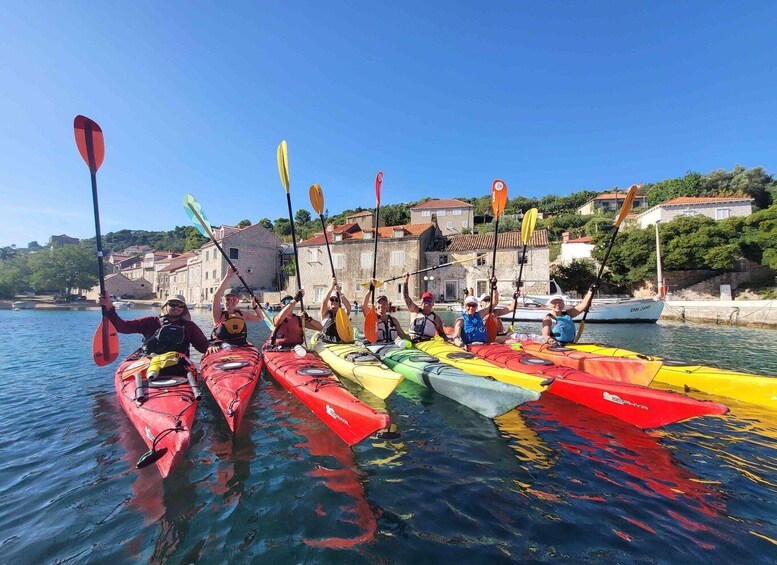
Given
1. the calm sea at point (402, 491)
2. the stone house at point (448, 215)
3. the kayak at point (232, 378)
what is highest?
the stone house at point (448, 215)

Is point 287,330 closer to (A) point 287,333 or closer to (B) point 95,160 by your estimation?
(A) point 287,333

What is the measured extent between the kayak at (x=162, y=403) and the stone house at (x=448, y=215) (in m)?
38.4

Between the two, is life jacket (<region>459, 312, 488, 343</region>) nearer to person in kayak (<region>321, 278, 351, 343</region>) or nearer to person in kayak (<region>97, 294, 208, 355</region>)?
person in kayak (<region>321, 278, 351, 343</region>)

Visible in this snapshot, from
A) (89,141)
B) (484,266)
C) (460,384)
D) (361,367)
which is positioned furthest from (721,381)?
(484,266)

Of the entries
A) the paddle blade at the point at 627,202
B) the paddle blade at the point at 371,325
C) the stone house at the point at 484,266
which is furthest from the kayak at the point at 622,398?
the stone house at the point at 484,266

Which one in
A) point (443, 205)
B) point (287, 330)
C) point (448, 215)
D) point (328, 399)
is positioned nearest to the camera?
point (328, 399)

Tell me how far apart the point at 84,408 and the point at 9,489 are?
2.68 meters

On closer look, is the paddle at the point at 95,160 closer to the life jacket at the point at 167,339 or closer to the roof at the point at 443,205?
the life jacket at the point at 167,339

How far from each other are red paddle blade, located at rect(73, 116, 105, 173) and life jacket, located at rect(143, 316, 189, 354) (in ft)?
9.81

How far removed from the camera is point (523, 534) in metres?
2.90

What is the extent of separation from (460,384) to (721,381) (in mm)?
3913

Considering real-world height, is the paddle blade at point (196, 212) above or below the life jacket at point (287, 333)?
above

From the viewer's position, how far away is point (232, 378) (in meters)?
5.24

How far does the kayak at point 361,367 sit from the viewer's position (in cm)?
513
